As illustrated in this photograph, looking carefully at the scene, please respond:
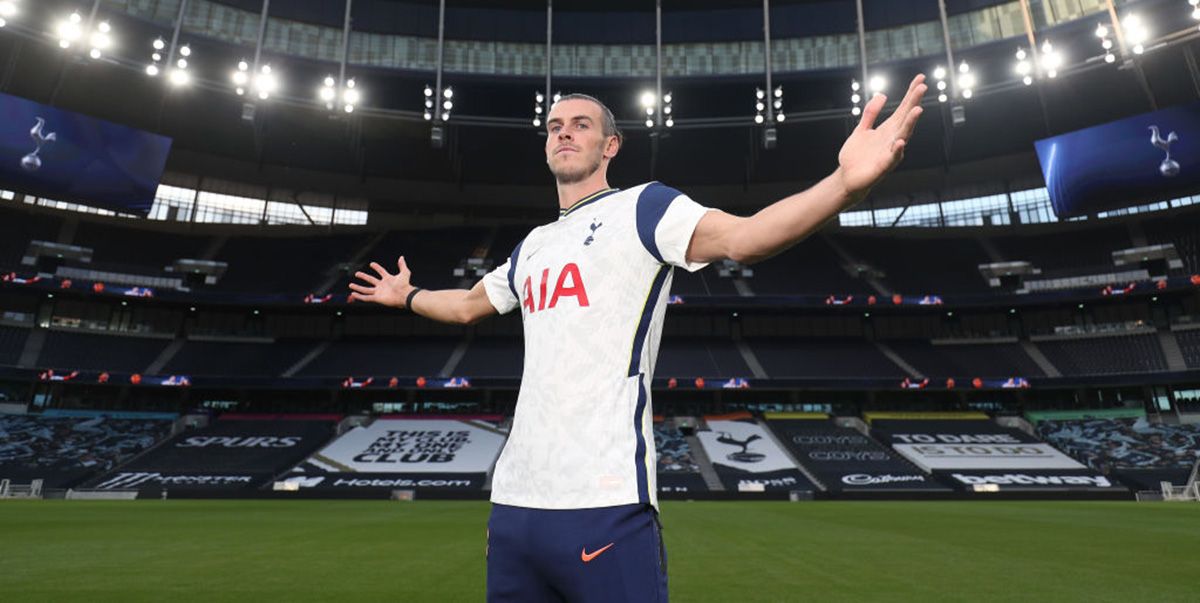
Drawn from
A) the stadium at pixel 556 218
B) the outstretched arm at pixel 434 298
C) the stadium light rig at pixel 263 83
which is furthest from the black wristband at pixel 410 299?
the stadium light rig at pixel 263 83

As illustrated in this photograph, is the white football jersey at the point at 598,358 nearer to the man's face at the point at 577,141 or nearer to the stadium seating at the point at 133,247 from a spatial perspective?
the man's face at the point at 577,141

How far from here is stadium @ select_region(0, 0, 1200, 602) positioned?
2783 cm

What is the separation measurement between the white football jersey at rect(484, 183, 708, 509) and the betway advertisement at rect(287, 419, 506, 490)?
1047 inches

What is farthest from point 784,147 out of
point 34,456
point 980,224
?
point 34,456

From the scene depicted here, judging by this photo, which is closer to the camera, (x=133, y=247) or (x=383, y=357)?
(x=383, y=357)

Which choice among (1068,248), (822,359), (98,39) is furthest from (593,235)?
(1068,248)

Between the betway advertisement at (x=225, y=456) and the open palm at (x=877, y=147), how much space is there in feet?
100

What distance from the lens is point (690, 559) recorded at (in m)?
9.18

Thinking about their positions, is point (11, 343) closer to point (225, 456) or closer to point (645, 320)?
point (225, 456)

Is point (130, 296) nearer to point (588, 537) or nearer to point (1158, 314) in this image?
point (588, 537)

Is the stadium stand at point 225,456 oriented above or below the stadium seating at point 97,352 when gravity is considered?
below

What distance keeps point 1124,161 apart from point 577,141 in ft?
131

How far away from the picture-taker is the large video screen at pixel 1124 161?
30.8 meters

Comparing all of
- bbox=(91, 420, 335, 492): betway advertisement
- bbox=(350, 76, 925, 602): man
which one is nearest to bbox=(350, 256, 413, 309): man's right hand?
bbox=(350, 76, 925, 602): man
